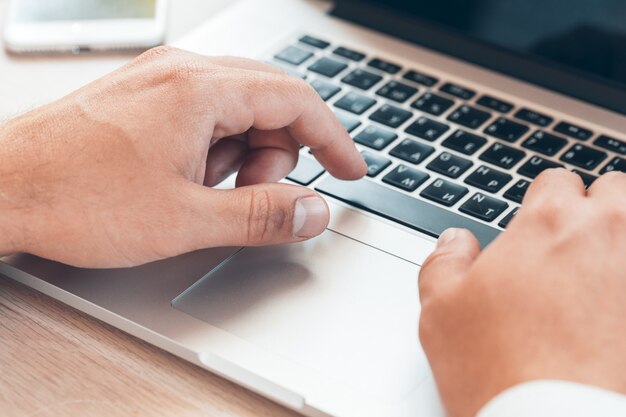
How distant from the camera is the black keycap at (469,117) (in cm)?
84

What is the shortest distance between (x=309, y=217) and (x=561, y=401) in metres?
0.25

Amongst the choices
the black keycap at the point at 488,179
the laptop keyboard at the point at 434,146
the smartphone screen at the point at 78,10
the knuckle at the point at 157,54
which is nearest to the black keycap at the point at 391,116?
the laptop keyboard at the point at 434,146

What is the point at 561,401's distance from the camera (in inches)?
18.6

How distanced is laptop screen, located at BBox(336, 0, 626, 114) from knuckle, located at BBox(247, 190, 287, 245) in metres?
0.38

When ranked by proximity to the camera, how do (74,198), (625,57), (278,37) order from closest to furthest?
(74,198), (625,57), (278,37)

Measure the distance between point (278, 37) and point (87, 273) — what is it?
0.41m

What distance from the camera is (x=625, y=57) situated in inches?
32.9

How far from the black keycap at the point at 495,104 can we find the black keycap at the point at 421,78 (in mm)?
56

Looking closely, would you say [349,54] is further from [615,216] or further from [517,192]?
[615,216]

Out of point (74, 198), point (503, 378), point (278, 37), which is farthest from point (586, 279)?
point (278, 37)

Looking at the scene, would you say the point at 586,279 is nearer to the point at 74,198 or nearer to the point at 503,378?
the point at 503,378

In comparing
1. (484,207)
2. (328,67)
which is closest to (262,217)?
(484,207)

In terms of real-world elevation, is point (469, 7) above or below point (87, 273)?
above

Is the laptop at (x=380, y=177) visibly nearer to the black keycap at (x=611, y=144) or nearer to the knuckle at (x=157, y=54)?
the black keycap at (x=611, y=144)
